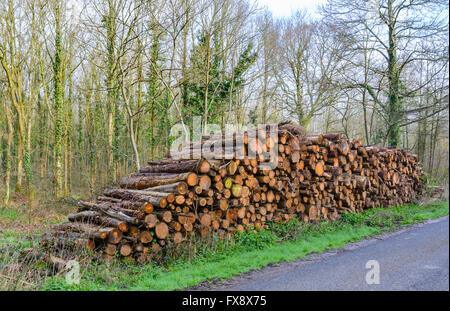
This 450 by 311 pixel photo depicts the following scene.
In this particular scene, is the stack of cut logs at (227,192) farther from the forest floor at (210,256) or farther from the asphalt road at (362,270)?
the asphalt road at (362,270)

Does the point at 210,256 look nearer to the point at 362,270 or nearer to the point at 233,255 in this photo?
the point at 233,255

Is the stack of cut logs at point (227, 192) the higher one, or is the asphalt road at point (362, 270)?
the stack of cut logs at point (227, 192)

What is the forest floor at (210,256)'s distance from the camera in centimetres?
493

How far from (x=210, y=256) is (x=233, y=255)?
452 mm

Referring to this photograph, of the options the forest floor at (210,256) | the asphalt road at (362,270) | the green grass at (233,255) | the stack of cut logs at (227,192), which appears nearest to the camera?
the asphalt road at (362,270)

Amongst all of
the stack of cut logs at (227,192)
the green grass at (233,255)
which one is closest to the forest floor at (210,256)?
the green grass at (233,255)

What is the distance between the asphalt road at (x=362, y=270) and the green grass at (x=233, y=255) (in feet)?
1.18

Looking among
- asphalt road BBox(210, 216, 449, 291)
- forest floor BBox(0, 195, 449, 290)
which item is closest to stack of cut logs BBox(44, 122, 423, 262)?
forest floor BBox(0, 195, 449, 290)

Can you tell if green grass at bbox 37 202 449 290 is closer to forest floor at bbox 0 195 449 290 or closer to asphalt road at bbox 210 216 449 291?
forest floor at bbox 0 195 449 290

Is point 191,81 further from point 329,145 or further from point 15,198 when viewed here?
point 15,198

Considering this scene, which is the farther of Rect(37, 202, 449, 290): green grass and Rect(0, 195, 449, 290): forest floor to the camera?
Rect(37, 202, 449, 290): green grass

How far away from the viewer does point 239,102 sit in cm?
2170

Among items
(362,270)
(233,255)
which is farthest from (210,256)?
(362,270)

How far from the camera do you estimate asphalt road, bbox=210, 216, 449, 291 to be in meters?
4.70
